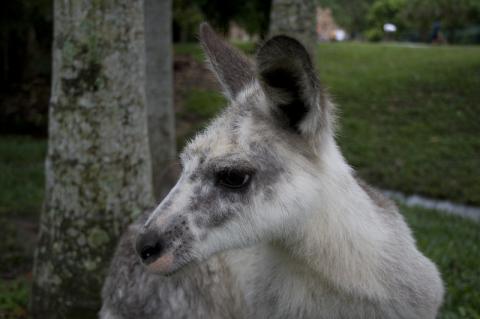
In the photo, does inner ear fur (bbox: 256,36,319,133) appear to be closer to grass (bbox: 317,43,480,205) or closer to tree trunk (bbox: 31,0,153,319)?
tree trunk (bbox: 31,0,153,319)

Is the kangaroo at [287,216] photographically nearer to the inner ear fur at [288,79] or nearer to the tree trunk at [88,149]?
the inner ear fur at [288,79]

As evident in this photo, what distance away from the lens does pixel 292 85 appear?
2855 millimetres

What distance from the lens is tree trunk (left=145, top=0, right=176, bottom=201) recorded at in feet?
29.5

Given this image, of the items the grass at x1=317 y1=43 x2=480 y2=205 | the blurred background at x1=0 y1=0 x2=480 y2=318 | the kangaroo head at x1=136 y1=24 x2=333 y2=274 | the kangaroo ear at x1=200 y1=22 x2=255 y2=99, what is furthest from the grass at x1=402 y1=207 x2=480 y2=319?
the kangaroo ear at x1=200 y1=22 x2=255 y2=99

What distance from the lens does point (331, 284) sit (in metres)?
3.08

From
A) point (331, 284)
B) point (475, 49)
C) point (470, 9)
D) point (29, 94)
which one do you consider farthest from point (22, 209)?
point (475, 49)

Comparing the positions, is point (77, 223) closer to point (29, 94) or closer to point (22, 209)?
point (22, 209)

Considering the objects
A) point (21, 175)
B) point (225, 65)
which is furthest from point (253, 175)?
point (21, 175)

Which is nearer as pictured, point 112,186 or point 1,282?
point 112,186

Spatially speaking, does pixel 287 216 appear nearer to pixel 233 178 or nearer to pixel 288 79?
pixel 233 178

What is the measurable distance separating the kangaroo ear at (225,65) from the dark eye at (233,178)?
72 cm

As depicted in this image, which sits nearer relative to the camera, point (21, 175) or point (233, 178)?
point (233, 178)

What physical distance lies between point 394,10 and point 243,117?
650cm

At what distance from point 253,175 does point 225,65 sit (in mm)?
920
